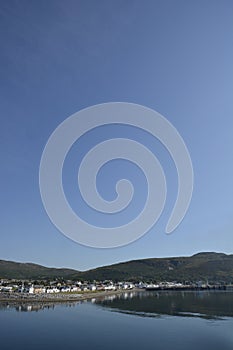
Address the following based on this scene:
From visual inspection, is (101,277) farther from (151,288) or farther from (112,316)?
(112,316)

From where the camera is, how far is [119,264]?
15175 centimetres

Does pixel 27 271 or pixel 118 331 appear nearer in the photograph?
pixel 118 331

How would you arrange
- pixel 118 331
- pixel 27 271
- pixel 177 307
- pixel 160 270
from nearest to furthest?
pixel 118 331, pixel 177 307, pixel 160 270, pixel 27 271

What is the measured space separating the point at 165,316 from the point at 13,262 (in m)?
141

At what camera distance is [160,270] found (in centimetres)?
13712

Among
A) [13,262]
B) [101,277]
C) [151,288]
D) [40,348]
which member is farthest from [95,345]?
[13,262]

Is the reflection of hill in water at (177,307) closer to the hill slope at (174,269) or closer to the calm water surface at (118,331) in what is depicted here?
the calm water surface at (118,331)

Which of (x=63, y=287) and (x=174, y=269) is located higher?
(x=174, y=269)

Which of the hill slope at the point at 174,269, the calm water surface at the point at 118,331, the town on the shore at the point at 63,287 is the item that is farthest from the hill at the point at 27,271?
the calm water surface at the point at 118,331

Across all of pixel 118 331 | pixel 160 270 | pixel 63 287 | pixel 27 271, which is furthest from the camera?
pixel 27 271

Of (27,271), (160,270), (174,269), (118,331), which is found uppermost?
(27,271)

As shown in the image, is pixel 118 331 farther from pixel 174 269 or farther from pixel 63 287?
pixel 174 269

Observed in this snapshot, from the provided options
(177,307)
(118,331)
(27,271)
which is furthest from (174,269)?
(118,331)

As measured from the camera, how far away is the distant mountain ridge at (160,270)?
117750mm
